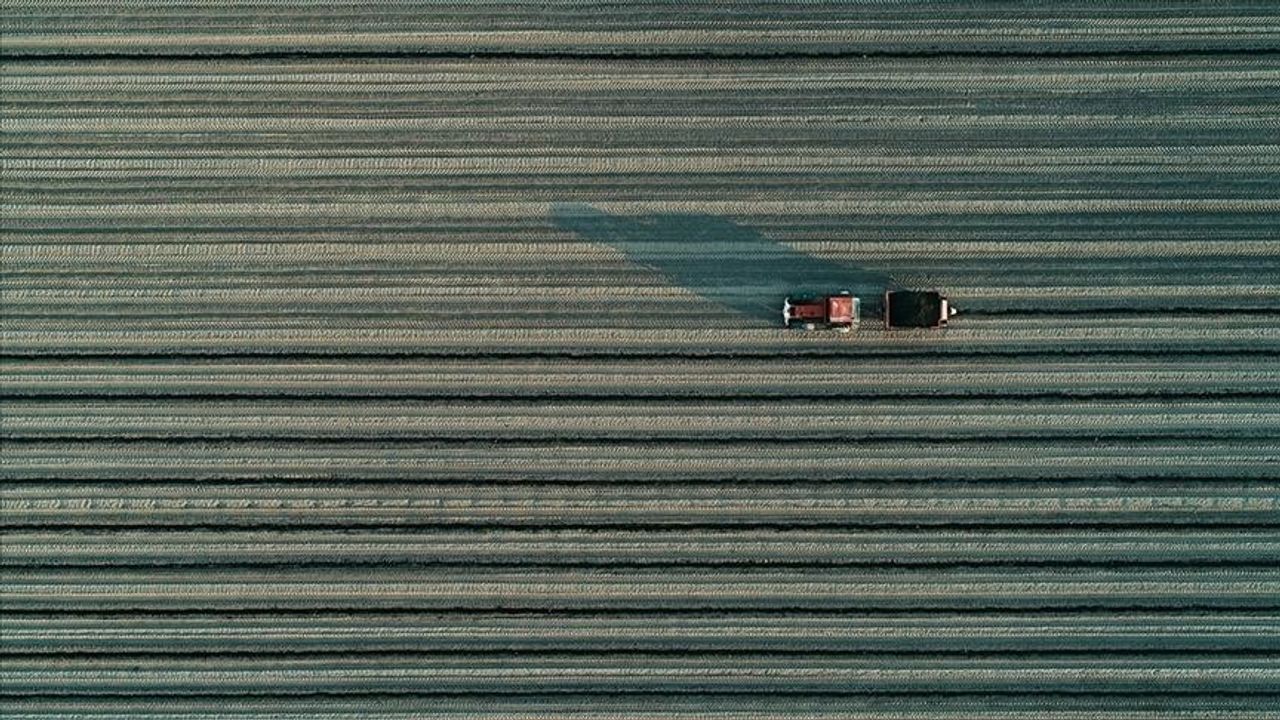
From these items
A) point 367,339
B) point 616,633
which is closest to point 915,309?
point 616,633

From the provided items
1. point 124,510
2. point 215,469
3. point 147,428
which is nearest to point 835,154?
point 215,469

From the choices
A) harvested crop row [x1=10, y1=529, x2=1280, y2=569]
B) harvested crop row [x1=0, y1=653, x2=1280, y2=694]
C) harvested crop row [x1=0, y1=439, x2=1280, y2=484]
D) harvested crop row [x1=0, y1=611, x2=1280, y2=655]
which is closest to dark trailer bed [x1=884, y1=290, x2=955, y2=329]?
harvested crop row [x1=0, y1=439, x2=1280, y2=484]

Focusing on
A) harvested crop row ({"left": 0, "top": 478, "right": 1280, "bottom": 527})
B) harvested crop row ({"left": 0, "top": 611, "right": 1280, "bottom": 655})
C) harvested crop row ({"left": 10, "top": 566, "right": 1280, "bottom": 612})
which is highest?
harvested crop row ({"left": 0, "top": 478, "right": 1280, "bottom": 527})

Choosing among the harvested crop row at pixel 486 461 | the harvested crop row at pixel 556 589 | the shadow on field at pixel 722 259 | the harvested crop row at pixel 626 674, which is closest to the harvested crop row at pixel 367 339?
the shadow on field at pixel 722 259

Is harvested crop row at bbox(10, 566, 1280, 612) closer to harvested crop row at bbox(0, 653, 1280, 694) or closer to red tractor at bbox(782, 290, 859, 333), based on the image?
harvested crop row at bbox(0, 653, 1280, 694)

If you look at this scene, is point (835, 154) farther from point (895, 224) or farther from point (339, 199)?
point (339, 199)

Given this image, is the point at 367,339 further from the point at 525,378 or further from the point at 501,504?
the point at 501,504

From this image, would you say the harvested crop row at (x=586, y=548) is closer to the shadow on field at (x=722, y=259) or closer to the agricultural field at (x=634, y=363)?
the agricultural field at (x=634, y=363)
